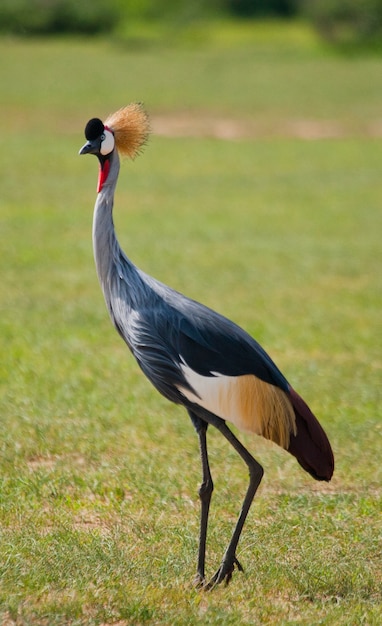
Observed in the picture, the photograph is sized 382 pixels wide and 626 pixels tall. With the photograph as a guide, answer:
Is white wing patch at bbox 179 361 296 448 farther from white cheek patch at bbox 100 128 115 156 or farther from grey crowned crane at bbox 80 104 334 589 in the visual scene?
white cheek patch at bbox 100 128 115 156

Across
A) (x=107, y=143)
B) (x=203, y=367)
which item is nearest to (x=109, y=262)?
(x=107, y=143)

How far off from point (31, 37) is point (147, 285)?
29.6m

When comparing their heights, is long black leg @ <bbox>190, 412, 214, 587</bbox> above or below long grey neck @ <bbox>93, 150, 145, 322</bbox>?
below

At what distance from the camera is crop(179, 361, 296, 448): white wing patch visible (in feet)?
12.9

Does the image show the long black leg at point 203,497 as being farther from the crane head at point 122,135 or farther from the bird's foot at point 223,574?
the crane head at point 122,135

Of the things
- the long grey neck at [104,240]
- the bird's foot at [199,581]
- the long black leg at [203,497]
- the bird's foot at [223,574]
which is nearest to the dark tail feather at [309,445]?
the long black leg at [203,497]

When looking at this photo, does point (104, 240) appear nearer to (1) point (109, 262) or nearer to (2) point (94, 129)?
(1) point (109, 262)

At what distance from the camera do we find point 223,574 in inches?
156

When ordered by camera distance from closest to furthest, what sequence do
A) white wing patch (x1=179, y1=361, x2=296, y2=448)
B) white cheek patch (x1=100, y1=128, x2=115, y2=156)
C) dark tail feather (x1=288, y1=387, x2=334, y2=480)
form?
white wing patch (x1=179, y1=361, x2=296, y2=448) → dark tail feather (x1=288, y1=387, x2=334, y2=480) → white cheek patch (x1=100, y1=128, x2=115, y2=156)

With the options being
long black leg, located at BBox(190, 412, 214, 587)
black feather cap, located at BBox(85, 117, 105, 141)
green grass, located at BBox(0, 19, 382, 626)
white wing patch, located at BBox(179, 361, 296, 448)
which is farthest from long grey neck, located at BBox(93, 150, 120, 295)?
green grass, located at BBox(0, 19, 382, 626)

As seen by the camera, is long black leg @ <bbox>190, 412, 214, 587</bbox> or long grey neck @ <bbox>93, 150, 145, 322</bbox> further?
long grey neck @ <bbox>93, 150, 145, 322</bbox>

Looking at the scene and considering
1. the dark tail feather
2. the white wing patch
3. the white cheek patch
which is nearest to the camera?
the white wing patch

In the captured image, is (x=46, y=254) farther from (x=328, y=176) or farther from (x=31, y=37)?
(x=31, y=37)

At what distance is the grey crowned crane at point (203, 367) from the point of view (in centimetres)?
396
